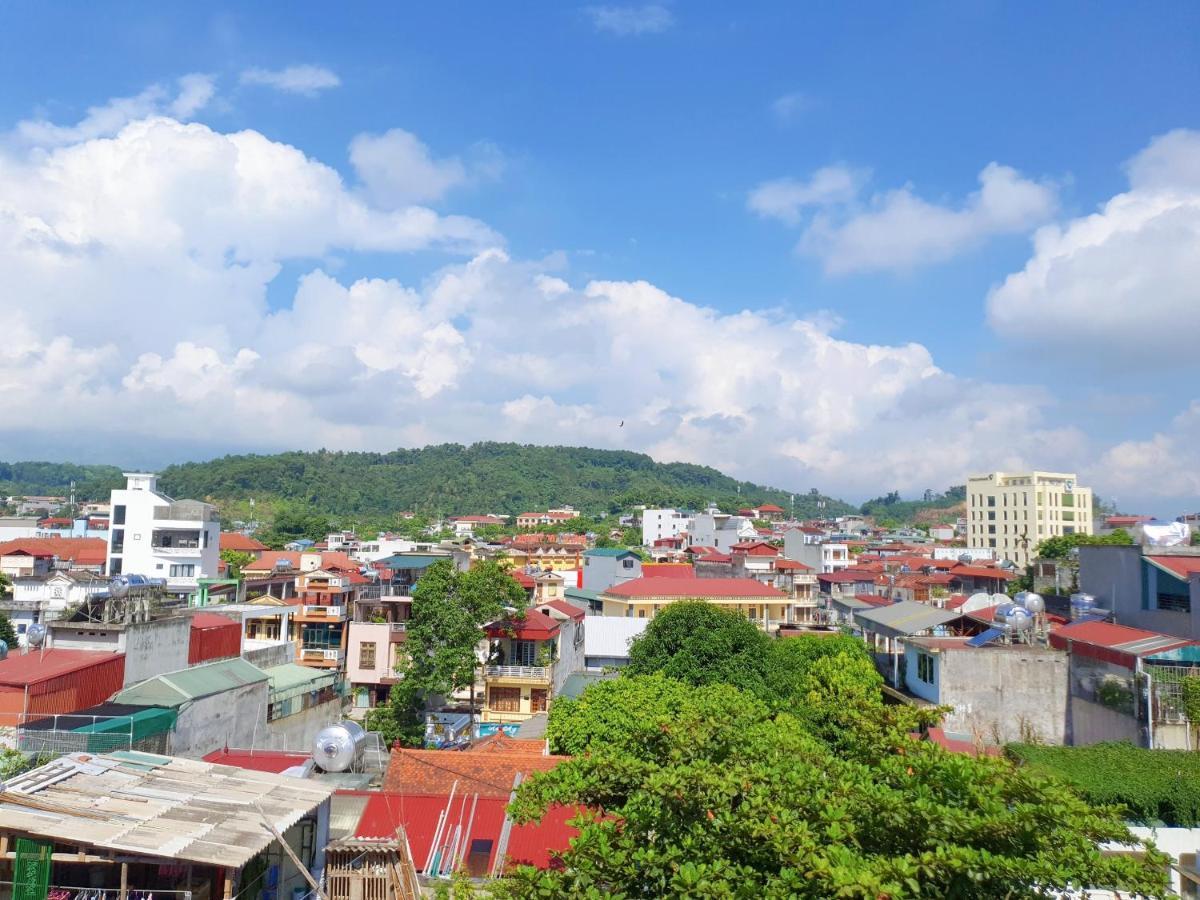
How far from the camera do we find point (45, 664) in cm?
1900

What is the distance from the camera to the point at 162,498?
1975 inches

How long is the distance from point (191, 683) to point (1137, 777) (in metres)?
23.7

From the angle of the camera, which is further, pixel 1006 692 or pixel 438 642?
pixel 438 642

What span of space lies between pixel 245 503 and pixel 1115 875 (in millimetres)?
154198

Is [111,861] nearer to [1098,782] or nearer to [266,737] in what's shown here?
[266,737]

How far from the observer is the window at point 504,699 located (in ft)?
105

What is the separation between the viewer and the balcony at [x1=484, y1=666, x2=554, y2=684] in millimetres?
31641

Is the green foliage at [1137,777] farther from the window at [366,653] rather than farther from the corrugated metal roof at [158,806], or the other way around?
the window at [366,653]

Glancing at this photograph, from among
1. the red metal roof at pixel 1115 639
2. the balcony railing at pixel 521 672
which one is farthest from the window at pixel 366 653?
the red metal roof at pixel 1115 639

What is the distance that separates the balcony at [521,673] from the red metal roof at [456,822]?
15.0 m

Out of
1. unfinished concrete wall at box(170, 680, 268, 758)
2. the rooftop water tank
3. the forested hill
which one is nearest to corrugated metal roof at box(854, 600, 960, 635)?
the rooftop water tank

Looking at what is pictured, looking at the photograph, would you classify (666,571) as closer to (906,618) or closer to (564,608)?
(564,608)

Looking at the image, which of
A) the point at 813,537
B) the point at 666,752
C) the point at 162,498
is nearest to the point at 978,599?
the point at 666,752

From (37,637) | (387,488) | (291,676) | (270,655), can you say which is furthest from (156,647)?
(387,488)
